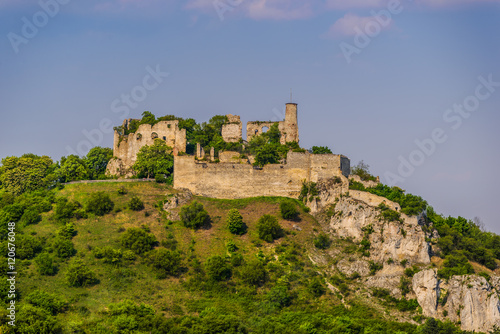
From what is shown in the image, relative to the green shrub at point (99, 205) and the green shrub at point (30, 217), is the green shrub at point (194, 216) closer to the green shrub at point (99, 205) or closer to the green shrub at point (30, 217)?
the green shrub at point (99, 205)

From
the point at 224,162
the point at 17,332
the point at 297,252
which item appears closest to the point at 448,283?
the point at 297,252

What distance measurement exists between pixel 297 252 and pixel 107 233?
55.2 ft

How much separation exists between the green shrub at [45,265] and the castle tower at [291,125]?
92.2ft

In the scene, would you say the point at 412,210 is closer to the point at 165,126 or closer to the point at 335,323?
the point at 335,323

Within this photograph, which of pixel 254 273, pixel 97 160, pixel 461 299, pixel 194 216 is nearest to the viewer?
pixel 461 299

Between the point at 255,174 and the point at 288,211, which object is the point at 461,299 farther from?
the point at 255,174

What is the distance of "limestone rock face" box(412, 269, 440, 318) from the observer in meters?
66.9

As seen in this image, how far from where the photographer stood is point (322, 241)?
73.1 meters

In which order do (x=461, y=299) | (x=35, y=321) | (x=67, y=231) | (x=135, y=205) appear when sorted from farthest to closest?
(x=135, y=205), (x=67, y=231), (x=461, y=299), (x=35, y=321)

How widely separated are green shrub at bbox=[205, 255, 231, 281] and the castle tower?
64.7 ft

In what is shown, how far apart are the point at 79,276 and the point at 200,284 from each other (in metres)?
9.88

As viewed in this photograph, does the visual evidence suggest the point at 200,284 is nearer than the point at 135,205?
Yes

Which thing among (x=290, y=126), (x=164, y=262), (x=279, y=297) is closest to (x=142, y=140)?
(x=290, y=126)

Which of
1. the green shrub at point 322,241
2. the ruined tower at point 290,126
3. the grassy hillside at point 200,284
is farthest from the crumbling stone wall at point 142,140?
the green shrub at point 322,241
